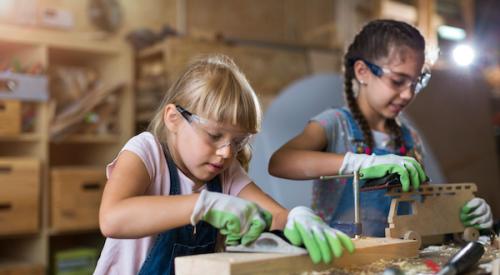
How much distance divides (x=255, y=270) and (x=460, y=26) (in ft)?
13.4

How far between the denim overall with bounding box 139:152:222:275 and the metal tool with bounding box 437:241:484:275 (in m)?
0.52

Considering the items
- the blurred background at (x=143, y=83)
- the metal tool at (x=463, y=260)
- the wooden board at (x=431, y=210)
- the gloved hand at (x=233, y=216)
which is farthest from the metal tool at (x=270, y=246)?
the blurred background at (x=143, y=83)

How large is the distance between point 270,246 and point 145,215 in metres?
0.23

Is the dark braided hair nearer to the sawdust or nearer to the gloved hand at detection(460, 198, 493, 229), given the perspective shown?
the gloved hand at detection(460, 198, 493, 229)

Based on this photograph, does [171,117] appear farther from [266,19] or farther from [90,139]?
[266,19]

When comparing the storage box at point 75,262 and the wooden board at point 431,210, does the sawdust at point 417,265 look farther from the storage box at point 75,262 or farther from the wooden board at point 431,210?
the storage box at point 75,262

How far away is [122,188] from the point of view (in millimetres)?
1112

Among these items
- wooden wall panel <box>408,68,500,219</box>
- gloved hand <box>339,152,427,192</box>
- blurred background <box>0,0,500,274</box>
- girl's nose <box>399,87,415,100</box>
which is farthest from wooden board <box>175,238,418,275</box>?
wooden wall panel <box>408,68,500,219</box>

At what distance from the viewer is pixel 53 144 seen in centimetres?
354

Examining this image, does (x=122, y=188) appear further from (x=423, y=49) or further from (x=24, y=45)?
(x=24, y=45)

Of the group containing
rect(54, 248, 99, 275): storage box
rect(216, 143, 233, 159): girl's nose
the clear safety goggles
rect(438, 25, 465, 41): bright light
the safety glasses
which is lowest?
rect(54, 248, 99, 275): storage box

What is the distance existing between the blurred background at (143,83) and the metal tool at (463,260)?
1121 mm

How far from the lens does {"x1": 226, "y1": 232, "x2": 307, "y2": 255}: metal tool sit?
3.15 feet

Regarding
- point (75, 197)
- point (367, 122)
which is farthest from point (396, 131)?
point (75, 197)
